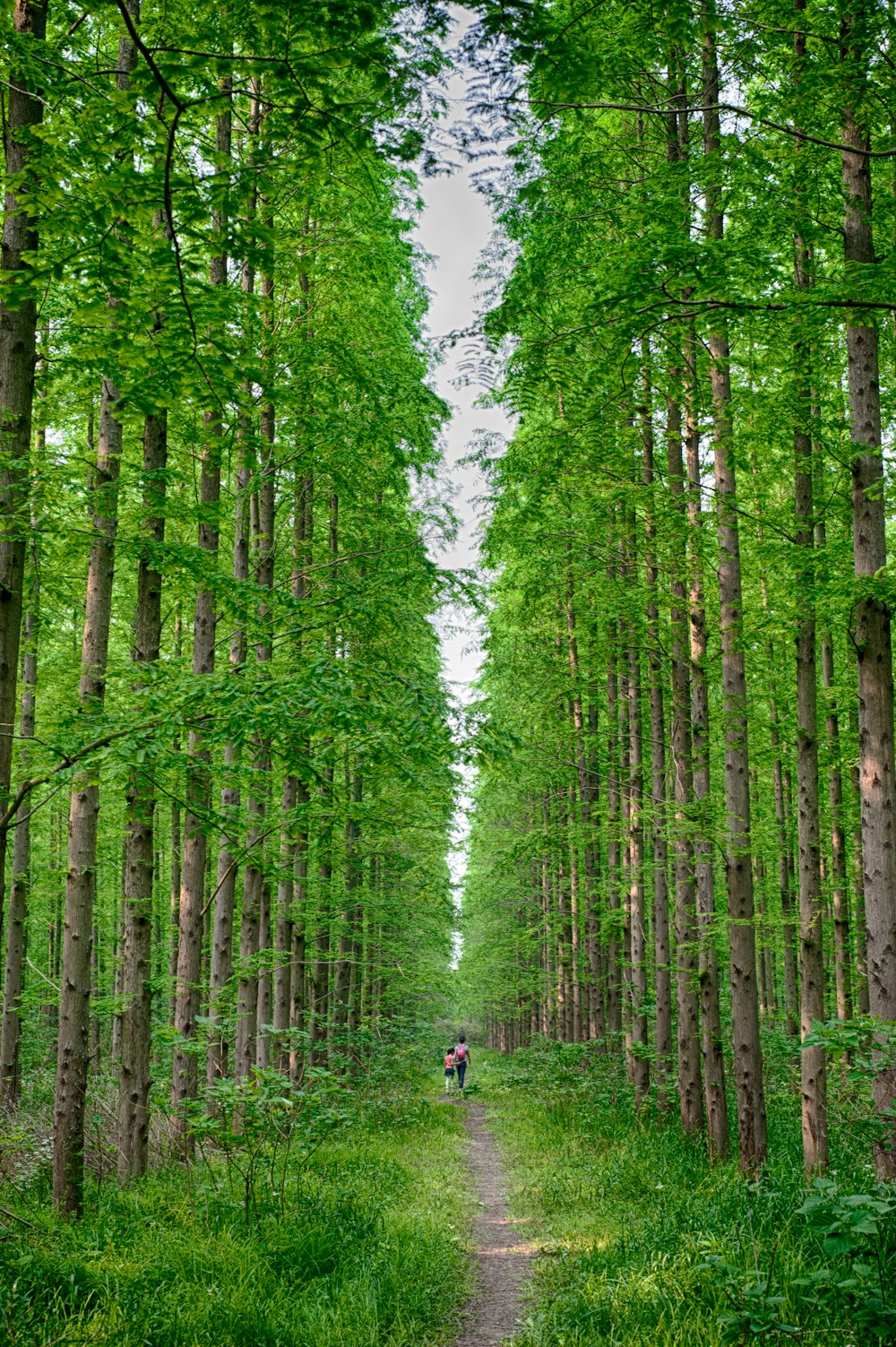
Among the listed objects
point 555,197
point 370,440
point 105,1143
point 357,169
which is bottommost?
point 105,1143

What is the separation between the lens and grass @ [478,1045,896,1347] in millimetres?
3830

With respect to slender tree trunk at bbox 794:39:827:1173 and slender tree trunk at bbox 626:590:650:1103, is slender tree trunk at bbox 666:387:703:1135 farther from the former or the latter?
slender tree trunk at bbox 794:39:827:1173

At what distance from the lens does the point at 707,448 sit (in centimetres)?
827

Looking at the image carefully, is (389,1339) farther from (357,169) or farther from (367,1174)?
(357,169)

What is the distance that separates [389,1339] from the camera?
16.8 feet

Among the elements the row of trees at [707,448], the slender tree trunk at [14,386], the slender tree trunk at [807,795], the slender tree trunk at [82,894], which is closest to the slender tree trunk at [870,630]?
the row of trees at [707,448]

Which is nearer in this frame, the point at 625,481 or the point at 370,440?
the point at 370,440

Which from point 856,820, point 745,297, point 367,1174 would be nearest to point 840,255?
point 745,297

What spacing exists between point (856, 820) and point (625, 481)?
315 inches

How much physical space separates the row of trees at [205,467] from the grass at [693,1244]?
3.29m

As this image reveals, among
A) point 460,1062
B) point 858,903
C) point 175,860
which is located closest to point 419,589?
point 858,903

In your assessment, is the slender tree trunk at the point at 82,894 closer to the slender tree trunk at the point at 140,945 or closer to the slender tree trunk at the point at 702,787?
the slender tree trunk at the point at 140,945

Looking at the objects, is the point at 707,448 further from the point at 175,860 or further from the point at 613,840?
the point at 175,860

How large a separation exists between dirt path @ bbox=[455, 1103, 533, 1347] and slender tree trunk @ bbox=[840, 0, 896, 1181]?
2932 mm
